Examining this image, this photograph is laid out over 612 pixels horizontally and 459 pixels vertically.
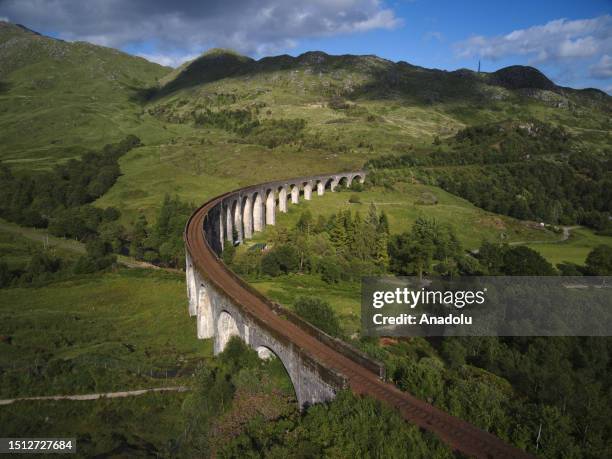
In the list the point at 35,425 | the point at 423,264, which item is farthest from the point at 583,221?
the point at 35,425

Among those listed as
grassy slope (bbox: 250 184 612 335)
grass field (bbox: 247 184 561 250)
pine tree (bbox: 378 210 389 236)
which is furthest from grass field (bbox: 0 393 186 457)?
grass field (bbox: 247 184 561 250)

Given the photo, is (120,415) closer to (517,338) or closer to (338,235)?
(517,338)

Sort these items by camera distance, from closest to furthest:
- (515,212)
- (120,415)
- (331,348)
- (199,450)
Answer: (199,450) → (331,348) → (120,415) → (515,212)

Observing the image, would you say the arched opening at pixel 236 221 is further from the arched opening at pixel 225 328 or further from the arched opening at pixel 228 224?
the arched opening at pixel 225 328

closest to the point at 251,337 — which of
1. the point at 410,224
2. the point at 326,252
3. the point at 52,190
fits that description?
the point at 326,252

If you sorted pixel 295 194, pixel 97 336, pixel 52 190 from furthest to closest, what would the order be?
pixel 52 190
pixel 295 194
pixel 97 336

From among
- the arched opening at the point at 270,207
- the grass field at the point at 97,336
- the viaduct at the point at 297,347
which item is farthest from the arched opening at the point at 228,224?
the arched opening at the point at 270,207

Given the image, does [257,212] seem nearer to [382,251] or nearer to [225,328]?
[382,251]
